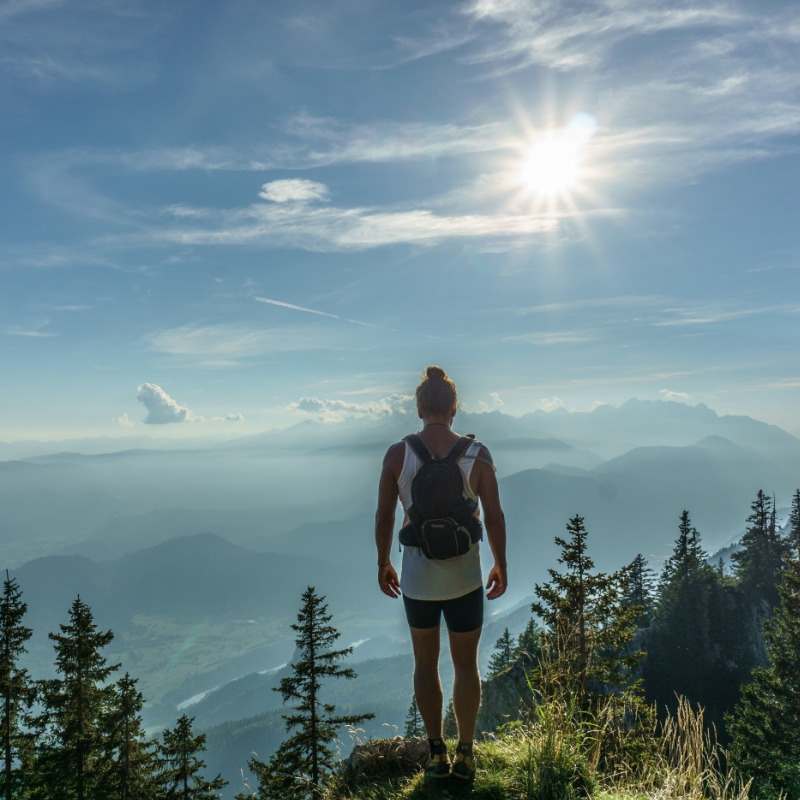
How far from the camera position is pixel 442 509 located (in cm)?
450

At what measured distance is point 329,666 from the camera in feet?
57.1

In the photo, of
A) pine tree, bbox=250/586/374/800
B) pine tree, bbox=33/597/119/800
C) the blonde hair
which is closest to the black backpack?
the blonde hair

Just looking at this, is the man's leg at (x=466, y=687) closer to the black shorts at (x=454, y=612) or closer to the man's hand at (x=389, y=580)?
the black shorts at (x=454, y=612)

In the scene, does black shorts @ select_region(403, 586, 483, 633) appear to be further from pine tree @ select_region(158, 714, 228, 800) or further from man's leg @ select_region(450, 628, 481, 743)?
pine tree @ select_region(158, 714, 228, 800)

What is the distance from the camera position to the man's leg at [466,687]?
4.70 m

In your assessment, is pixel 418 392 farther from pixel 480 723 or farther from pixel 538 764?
pixel 480 723

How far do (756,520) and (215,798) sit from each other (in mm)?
53845

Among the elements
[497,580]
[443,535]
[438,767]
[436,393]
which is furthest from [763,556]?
[436,393]

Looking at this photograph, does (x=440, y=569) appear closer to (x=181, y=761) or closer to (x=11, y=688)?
(x=181, y=761)

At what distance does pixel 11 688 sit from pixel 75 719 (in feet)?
8.36

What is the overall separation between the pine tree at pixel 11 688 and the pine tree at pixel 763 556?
54.8 meters

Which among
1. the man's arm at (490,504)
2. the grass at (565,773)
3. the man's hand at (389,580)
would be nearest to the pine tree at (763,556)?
the grass at (565,773)

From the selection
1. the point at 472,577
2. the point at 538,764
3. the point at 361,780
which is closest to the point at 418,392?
the point at 472,577

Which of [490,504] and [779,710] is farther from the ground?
[490,504]
